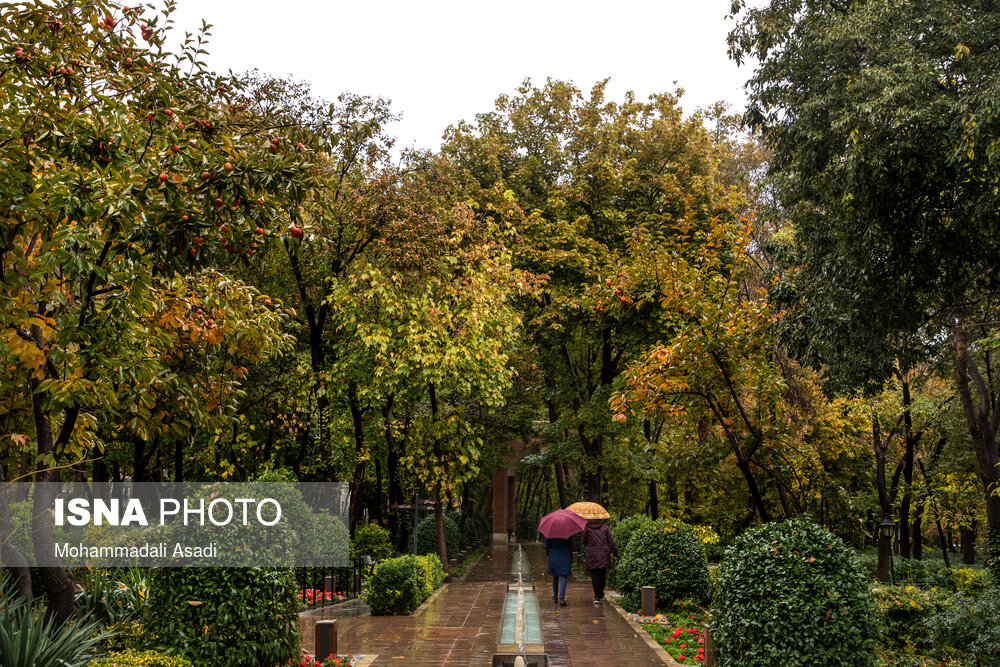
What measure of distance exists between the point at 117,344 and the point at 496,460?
20.3m

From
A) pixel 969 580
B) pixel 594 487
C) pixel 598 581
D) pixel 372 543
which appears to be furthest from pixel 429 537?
pixel 969 580

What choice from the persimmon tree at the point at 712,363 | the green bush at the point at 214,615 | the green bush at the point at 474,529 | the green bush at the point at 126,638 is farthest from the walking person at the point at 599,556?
the green bush at the point at 474,529

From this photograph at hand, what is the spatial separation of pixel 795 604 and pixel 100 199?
263 inches

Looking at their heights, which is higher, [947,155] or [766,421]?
[947,155]

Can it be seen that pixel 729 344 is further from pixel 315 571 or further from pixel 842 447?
pixel 842 447

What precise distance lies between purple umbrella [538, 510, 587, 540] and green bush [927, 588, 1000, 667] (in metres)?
6.97

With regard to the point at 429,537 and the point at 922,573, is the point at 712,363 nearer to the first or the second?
the point at 429,537

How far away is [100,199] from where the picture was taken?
593cm

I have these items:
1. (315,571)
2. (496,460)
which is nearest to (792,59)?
(315,571)

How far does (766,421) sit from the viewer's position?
9.91m

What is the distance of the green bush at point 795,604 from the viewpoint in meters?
6.89

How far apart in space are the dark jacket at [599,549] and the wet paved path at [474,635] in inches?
31.4

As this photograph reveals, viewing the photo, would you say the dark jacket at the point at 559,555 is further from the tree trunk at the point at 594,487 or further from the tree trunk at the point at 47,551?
the tree trunk at the point at 47,551

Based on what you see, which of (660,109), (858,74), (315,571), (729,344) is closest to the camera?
(729,344)
